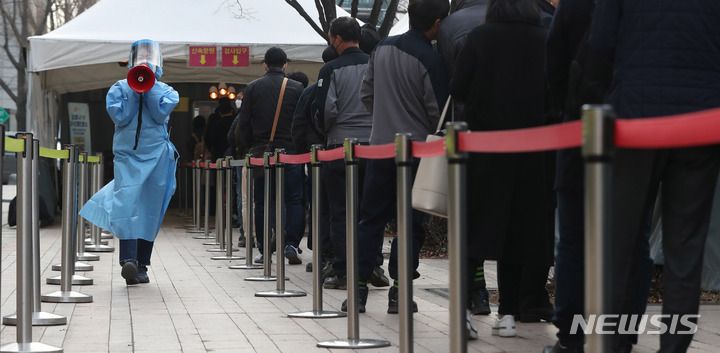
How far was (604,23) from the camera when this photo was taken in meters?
4.28

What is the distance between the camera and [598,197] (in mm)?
3074

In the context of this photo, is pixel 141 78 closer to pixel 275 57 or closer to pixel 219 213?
pixel 275 57

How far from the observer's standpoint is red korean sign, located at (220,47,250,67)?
16516mm

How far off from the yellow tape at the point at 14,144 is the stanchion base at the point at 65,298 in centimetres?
236

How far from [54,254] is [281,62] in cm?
340

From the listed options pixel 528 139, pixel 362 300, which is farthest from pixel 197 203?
Result: pixel 528 139

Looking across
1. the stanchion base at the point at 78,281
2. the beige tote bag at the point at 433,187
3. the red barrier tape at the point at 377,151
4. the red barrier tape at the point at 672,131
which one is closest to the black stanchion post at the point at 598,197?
the red barrier tape at the point at 672,131

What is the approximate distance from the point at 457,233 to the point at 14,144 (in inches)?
98.4

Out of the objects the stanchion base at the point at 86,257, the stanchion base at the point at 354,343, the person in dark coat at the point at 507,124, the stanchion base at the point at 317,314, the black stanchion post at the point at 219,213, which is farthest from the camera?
the black stanchion post at the point at 219,213

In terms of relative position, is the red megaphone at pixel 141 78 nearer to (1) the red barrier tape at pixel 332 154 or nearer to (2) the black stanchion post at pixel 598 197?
(1) the red barrier tape at pixel 332 154

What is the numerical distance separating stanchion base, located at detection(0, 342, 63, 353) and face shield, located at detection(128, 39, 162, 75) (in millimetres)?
3970

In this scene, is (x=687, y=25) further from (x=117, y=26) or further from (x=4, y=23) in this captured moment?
(x=4, y=23)

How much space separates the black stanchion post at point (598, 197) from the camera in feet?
10.1

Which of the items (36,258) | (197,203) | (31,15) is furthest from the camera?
(31,15)
